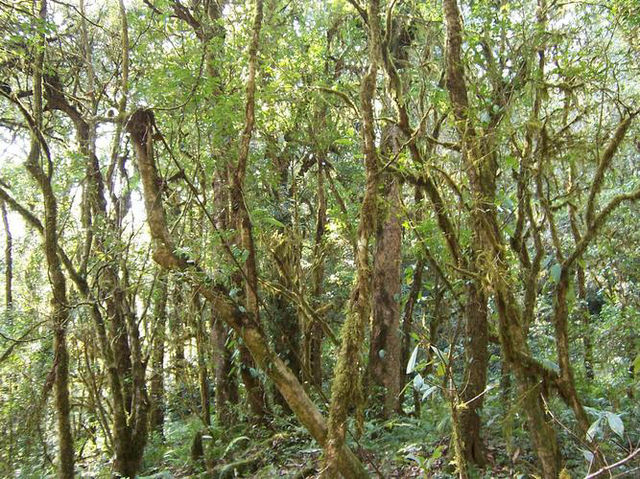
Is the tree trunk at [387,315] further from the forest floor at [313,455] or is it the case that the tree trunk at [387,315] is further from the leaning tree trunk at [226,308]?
the leaning tree trunk at [226,308]

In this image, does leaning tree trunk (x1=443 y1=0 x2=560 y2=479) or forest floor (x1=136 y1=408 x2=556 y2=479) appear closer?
leaning tree trunk (x1=443 y1=0 x2=560 y2=479)

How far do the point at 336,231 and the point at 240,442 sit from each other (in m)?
3.45

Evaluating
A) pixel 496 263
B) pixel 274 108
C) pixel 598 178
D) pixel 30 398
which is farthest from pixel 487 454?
pixel 30 398

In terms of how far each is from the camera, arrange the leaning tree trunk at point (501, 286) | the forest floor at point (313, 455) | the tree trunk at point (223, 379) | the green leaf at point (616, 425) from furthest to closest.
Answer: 1. the tree trunk at point (223, 379)
2. the forest floor at point (313, 455)
3. the leaning tree trunk at point (501, 286)
4. the green leaf at point (616, 425)

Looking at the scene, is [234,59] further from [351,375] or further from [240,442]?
[240,442]

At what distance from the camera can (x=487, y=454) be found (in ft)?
17.7

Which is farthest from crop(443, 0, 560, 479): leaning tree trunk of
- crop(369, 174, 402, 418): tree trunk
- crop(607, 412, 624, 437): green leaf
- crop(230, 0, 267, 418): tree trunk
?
crop(369, 174, 402, 418): tree trunk

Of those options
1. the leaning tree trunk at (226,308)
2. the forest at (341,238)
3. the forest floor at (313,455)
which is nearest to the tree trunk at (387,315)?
the forest at (341,238)

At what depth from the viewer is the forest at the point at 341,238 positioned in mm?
4324

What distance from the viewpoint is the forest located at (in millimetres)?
4324

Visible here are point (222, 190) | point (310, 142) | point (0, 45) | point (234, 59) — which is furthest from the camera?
point (310, 142)

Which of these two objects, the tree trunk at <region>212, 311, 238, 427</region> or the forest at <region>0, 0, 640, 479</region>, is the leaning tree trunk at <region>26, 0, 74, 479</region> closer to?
the forest at <region>0, 0, 640, 479</region>

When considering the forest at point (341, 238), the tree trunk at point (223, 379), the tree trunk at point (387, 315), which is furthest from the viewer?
the tree trunk at point (223, 379)

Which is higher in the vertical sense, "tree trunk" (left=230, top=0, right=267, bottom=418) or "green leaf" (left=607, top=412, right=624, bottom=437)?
"tree trunk" (left=230, top=0, right=267, bottom=418)
